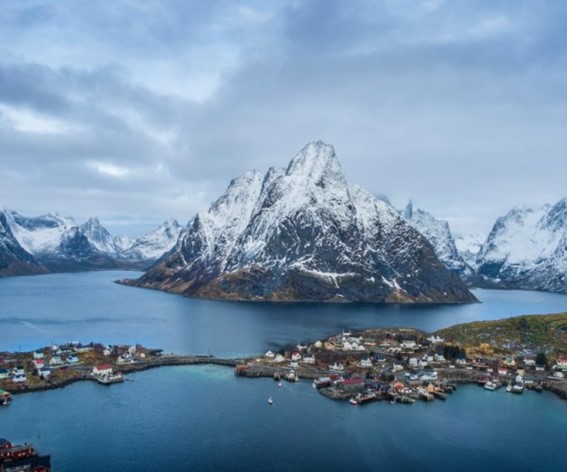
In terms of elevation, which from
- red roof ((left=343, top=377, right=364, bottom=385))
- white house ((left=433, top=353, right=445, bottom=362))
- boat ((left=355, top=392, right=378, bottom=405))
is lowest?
boat ((left=355, top=392, right=378, bottom=405))

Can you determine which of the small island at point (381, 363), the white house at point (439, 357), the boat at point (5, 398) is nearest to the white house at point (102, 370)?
the small island at point (381, 363)

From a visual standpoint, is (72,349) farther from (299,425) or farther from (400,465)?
(400,465)

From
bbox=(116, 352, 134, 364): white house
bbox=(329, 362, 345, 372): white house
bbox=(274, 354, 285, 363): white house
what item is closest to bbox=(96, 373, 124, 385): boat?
bbox=(116, 352, 134, 364): white house

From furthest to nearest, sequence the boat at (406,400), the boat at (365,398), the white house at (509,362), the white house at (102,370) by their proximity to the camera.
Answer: the white house at (509,362)
the white house at (102,370)
the boat at (406,400)
the boat at (365,398)

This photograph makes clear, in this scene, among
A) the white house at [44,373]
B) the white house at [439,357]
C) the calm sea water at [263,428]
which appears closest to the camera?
the calm sea water at [263,428]

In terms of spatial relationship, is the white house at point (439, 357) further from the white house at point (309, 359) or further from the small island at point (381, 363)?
the white house at point (309, 359)

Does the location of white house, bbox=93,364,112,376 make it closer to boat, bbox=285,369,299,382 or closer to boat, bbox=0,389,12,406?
boat, bbox=0,389,12,406

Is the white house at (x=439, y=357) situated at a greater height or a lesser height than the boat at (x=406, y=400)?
greater

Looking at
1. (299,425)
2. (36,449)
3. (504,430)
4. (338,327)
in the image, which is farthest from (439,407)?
(338,327)

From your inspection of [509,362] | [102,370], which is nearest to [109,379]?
[102,370]
